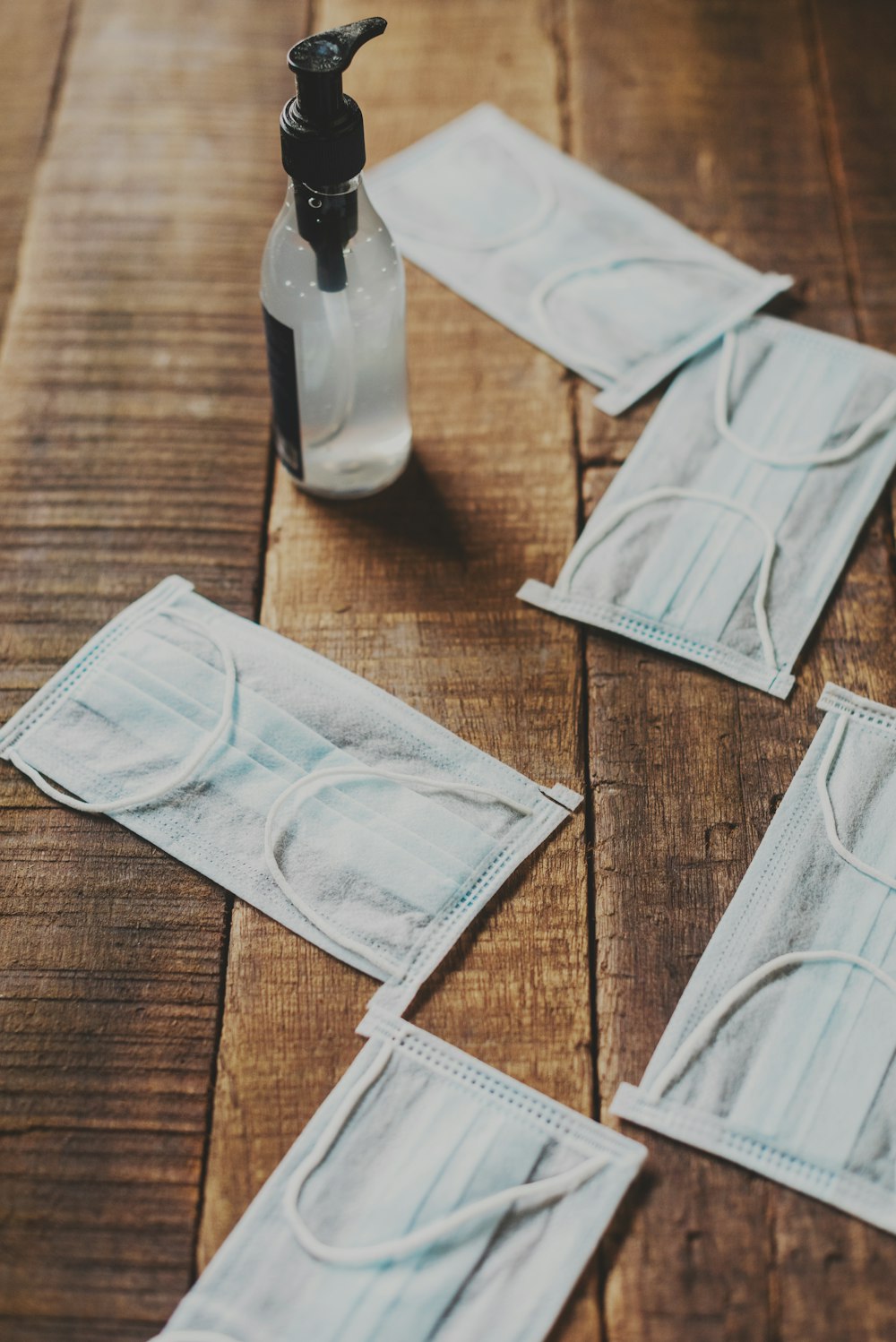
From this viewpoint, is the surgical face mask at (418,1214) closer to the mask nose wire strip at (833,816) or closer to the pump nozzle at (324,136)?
the mask nose wire strip at (833,816)

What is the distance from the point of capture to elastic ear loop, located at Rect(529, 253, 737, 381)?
96 centimetres

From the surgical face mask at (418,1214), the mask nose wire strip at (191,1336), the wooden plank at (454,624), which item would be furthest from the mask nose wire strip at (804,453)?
the mask nose wire strip at (191,1336)

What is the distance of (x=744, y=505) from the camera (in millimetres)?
874

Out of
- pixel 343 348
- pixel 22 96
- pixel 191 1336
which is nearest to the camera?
pixel 191 1336

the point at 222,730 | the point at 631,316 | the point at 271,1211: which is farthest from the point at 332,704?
the point at 631,316

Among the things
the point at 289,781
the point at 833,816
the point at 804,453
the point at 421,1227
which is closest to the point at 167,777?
the point at 289,781

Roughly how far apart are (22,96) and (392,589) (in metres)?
0.69

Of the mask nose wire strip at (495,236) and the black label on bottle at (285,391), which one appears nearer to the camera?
the black label on bottle at (285,391)

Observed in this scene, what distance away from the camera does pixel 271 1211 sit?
613mm

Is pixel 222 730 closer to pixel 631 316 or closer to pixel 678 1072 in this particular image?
pixel 678 1072

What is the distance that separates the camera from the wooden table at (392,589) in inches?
24.3

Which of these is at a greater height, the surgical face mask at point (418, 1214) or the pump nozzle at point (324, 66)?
the pump nozzle at point (324, 66)

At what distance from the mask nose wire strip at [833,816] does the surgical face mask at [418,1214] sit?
213 millimetres

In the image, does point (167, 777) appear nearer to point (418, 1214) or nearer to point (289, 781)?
point (289, 781)
